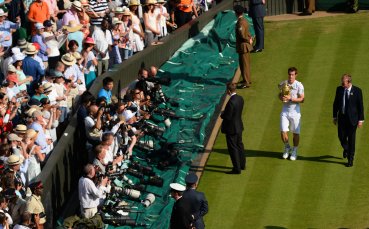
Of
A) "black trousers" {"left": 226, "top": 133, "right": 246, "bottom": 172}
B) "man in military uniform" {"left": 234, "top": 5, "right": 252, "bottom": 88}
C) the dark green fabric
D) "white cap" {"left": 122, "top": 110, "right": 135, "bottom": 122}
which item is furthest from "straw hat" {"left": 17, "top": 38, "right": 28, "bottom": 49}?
"man in military uniform" {"left": 234, "top": 5, "right": 252, "bottom": 88}

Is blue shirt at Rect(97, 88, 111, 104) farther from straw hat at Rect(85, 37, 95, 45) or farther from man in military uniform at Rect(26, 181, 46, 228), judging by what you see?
man in military uniform at Rect(26, 181, 46, 228)

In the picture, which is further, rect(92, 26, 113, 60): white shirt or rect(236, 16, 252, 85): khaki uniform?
rect(236, 16, 252, 85): khaki uniform

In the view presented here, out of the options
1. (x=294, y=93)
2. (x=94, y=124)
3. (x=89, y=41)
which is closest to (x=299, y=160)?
(x=294, y=93)

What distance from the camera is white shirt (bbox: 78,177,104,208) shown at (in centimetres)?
1781

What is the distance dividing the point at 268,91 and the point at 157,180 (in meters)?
6.36

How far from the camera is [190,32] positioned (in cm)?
2848

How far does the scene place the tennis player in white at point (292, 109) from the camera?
2114 cm

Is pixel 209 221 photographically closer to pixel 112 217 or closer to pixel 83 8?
pixel 112 217

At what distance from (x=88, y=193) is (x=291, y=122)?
5.18m

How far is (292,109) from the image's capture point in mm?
21344

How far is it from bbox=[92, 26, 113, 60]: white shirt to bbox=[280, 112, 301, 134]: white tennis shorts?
474 centimetres

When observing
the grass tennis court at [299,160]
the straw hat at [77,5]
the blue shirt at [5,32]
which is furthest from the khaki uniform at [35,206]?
the straw hat at [77,5]

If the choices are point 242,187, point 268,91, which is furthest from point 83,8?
point 242,187

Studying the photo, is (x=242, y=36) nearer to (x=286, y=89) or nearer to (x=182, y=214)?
(x=286, y=89)
